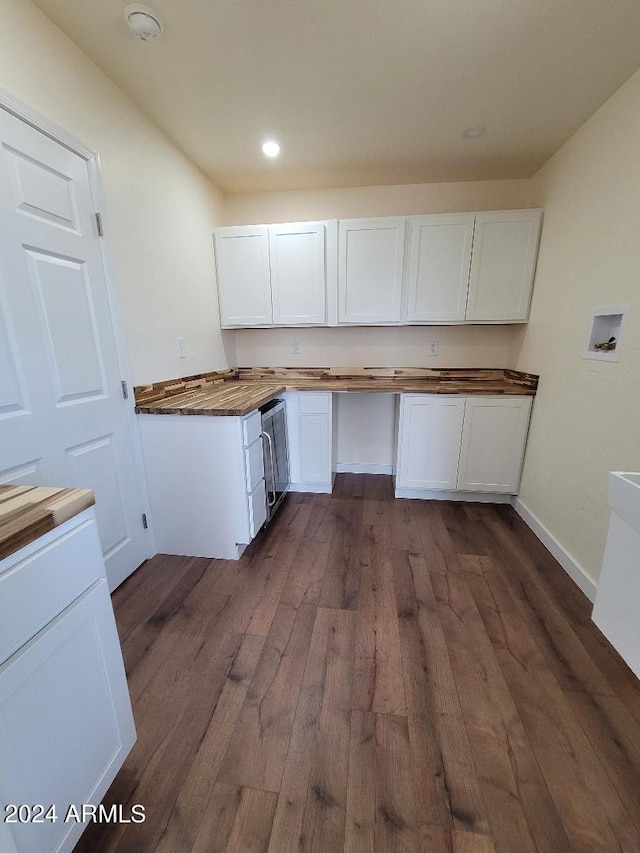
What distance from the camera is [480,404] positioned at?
8.21ft

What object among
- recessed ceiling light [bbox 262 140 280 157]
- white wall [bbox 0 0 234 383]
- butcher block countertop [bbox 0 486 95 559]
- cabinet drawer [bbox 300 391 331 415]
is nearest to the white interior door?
white wall [bbox 0 0 234 383]

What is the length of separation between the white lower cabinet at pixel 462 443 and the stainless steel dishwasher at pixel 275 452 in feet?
3.06

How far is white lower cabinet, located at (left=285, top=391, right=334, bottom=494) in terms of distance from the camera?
2729 millimetres

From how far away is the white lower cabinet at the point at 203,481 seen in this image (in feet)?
6.19

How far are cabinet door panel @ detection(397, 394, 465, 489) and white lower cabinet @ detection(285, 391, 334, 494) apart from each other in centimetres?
59

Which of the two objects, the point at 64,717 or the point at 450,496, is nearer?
the point at 64,717

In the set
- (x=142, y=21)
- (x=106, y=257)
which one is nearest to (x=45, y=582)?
(x=106, y=257)

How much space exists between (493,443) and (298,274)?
205 cm

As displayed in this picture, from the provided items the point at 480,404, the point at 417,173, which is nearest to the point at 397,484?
the point at 480,404

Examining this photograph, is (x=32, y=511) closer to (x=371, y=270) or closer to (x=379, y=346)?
(x=371, y=270)

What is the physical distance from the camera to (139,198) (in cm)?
189

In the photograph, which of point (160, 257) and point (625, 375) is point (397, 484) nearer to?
point (625, 375)

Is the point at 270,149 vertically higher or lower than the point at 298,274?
higher

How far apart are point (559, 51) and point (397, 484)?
2522 millimetres
